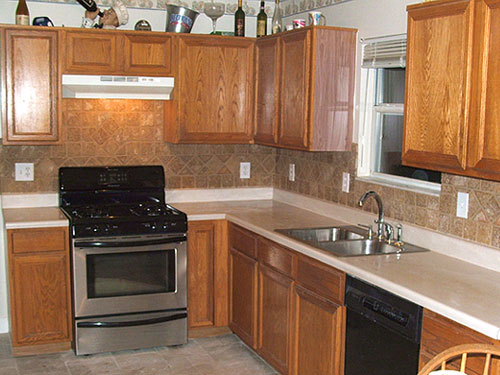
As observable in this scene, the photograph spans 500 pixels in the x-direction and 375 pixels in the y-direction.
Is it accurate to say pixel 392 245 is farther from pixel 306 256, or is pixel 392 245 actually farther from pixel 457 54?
pixel 457 54

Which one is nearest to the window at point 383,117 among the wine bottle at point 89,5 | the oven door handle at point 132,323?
the oven door handle at point 132,323

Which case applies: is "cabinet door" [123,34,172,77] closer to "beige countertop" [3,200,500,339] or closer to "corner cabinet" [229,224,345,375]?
"beige countertop" [3,200,500,339]

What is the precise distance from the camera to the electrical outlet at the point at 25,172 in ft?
15.1

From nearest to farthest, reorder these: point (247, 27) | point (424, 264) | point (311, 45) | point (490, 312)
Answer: point (490, 312) < point (424, 264) < point (311, 45) < point (247, 27)

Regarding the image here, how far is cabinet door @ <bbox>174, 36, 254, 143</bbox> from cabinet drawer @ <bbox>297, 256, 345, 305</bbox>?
4.91 ft

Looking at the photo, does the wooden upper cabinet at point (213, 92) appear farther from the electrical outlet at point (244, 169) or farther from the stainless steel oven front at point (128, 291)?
the stainless steel oven front at point (128, 291)

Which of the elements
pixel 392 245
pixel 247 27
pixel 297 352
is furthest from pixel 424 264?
pixel 247 27

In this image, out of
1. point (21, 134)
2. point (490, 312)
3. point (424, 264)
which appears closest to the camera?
point (490, 312)

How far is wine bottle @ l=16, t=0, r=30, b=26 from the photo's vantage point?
4281 millimetres

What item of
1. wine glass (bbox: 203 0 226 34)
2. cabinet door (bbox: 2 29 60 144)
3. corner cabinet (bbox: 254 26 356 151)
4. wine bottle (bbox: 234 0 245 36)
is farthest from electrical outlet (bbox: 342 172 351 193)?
cabinet door (bbox: 2 29 60 144)

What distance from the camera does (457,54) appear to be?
2670mm

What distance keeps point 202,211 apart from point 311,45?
141cm

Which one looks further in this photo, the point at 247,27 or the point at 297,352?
the point at 247,27

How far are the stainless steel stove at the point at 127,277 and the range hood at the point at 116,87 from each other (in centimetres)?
80
